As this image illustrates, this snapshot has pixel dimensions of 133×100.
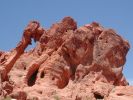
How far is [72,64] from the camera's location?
53.5m

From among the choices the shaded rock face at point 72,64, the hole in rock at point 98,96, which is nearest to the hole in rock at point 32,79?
the shaded rock face at point 72,64

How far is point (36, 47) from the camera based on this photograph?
5781cm

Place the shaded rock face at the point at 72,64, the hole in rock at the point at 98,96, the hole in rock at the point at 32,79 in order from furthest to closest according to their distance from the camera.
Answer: the hole in rock at the point at 32,79 → the shaded rock face at the point at 72,64 → the hole in rock at the point at 98,96

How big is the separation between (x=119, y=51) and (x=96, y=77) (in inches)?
219

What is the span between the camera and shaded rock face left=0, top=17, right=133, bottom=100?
49.4 m

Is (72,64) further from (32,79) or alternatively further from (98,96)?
(98,96)

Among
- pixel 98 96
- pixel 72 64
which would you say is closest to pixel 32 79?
pixel 72 64

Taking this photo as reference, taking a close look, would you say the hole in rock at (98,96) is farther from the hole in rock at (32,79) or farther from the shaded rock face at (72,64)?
the hole in rock at (32,79)

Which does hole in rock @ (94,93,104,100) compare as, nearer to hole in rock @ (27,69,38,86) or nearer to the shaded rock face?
the shaded rock face

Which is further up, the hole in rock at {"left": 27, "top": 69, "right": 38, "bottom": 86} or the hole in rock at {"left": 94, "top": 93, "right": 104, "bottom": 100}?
the hole in rock at {"left": 27, "top": 69, "right": 38, "bottom": 86}

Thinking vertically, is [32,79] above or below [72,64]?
below

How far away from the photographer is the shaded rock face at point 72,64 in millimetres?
49438

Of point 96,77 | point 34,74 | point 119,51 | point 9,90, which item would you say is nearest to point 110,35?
point 119,51

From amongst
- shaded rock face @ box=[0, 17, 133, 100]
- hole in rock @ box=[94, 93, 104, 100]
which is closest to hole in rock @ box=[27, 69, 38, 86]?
shaded rock face @ box=[0, 17, 133, 100]
